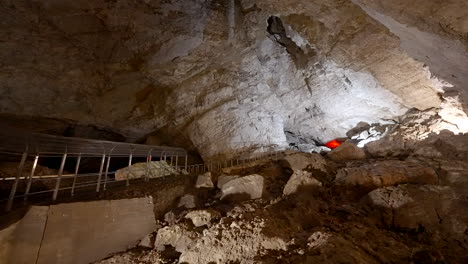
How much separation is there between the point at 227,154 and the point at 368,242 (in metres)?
8.67

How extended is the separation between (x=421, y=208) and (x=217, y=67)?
8858 mm

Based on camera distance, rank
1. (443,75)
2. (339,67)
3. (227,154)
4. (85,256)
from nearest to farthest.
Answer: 1. (85,256)
2. (443,75)
3. (339,67)
4. (227,154)

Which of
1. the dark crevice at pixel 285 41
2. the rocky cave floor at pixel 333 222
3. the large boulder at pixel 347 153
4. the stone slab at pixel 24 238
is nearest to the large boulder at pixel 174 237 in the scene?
the rocky cave floor at pixel 333 222

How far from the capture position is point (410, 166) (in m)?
5.55

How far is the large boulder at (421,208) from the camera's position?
162 inches

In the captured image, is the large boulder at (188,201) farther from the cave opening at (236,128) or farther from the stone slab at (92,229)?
the stone slab at (92,229)

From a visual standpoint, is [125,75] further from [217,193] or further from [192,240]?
[192,240]

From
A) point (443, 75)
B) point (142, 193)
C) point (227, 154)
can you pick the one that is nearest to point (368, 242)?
point (142, 193)

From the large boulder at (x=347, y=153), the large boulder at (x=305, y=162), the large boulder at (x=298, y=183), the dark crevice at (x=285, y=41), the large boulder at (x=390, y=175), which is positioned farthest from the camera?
the dark crevice at (x=285, y=41)

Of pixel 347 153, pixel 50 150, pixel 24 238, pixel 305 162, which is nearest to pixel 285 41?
pixel 347 153

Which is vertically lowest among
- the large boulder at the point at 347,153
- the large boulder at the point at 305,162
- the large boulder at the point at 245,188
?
the large boulder at the point at 245,188

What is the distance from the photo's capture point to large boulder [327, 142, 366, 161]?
8430mm

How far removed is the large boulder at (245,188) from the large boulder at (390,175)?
2080 mm

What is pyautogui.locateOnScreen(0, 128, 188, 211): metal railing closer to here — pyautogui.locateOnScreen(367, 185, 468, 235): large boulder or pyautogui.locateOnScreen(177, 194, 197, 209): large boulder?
pyautogui.locateOnScreen(177, 194, 197, 209): large boulder
